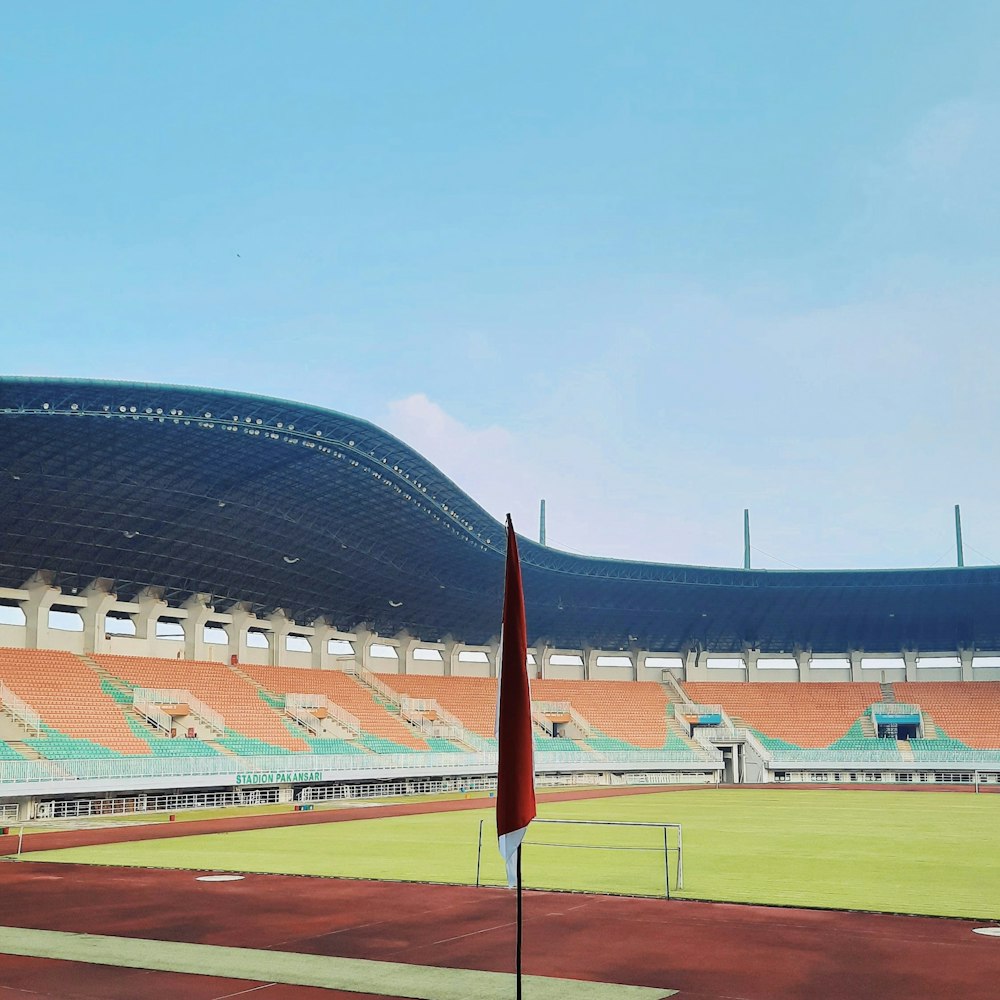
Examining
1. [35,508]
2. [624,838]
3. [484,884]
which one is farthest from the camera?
[35,508]

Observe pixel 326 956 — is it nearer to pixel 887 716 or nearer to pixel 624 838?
pixel 624 838

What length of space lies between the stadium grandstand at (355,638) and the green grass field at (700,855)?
491 inches

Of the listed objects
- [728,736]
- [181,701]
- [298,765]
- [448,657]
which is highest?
[448,657]

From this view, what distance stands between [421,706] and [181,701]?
2046cm

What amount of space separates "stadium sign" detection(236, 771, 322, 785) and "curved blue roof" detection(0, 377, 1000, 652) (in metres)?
12.8

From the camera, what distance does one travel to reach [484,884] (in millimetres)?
22359

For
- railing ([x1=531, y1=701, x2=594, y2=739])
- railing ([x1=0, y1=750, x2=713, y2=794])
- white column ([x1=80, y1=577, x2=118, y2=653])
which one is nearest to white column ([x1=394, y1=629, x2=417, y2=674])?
railing ([x1=531, y1=701, x2=594, y2=739])

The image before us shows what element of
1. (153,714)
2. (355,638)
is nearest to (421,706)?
(355,638)

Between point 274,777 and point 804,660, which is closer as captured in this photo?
point 274,777

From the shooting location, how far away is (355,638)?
78812mm

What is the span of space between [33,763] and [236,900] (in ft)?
76.9

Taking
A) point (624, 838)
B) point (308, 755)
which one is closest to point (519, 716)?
point (624, 838)

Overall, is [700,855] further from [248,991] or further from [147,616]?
[147,616]

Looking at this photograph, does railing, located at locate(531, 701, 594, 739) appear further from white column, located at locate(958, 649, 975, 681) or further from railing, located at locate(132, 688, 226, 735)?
white column, located at locate(958, 649, 975, 681)
